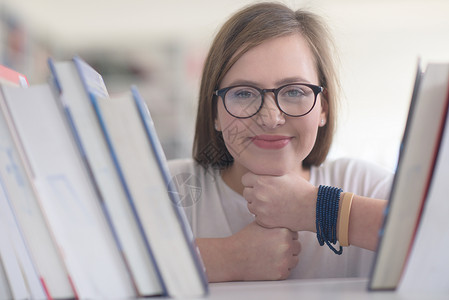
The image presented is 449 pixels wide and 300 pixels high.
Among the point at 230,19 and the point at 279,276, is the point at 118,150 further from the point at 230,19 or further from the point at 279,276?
the point at 230,19

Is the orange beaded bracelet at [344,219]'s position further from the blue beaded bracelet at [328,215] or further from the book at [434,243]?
the book at [434,243]

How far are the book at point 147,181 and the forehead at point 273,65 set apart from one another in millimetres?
446

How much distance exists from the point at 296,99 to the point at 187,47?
16.3ft

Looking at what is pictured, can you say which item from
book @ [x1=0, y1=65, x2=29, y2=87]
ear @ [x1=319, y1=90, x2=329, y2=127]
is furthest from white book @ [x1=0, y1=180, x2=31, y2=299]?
ear @ [x1=319, y1=90, x2=329, y2=127]

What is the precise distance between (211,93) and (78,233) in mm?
602

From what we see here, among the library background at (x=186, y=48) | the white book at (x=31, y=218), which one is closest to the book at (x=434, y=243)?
the white book at (x=31, y=218)

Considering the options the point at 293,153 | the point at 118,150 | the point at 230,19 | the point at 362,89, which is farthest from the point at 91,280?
the point at 362,89

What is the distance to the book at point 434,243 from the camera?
442 mm

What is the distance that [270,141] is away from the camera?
2.99 feet

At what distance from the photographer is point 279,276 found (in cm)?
76

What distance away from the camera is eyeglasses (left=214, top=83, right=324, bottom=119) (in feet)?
2.84

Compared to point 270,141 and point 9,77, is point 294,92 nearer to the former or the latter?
point 270,141

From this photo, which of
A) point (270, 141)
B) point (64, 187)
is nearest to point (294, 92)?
point (270, 141)

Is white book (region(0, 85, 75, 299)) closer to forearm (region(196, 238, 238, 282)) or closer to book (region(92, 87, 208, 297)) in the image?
book (region(92, 87, 208, 297))
